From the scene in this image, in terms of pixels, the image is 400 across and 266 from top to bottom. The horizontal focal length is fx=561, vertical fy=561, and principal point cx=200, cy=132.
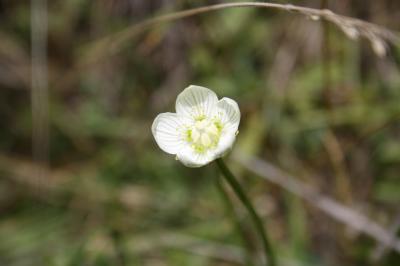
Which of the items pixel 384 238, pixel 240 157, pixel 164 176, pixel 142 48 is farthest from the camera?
pixel 142 48

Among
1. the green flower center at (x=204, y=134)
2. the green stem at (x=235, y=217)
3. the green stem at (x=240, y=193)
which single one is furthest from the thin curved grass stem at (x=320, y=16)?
the green stem at (x=235, y=217)

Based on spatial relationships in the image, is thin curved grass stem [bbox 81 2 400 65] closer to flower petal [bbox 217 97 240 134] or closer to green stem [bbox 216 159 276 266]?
flower petal [bbox 217 97 240 134]

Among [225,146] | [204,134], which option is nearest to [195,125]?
[204,134]

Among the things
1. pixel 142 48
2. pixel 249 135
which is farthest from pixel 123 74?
pixel 249 135

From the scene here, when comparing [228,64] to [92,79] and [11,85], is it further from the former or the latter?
[11,85]

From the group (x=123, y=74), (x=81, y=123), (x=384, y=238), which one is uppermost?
(x=123, y=74)

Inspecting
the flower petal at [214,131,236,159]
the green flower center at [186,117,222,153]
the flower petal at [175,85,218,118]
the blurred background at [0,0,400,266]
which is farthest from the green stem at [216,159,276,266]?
the blurred background at [0,0,400,266]
